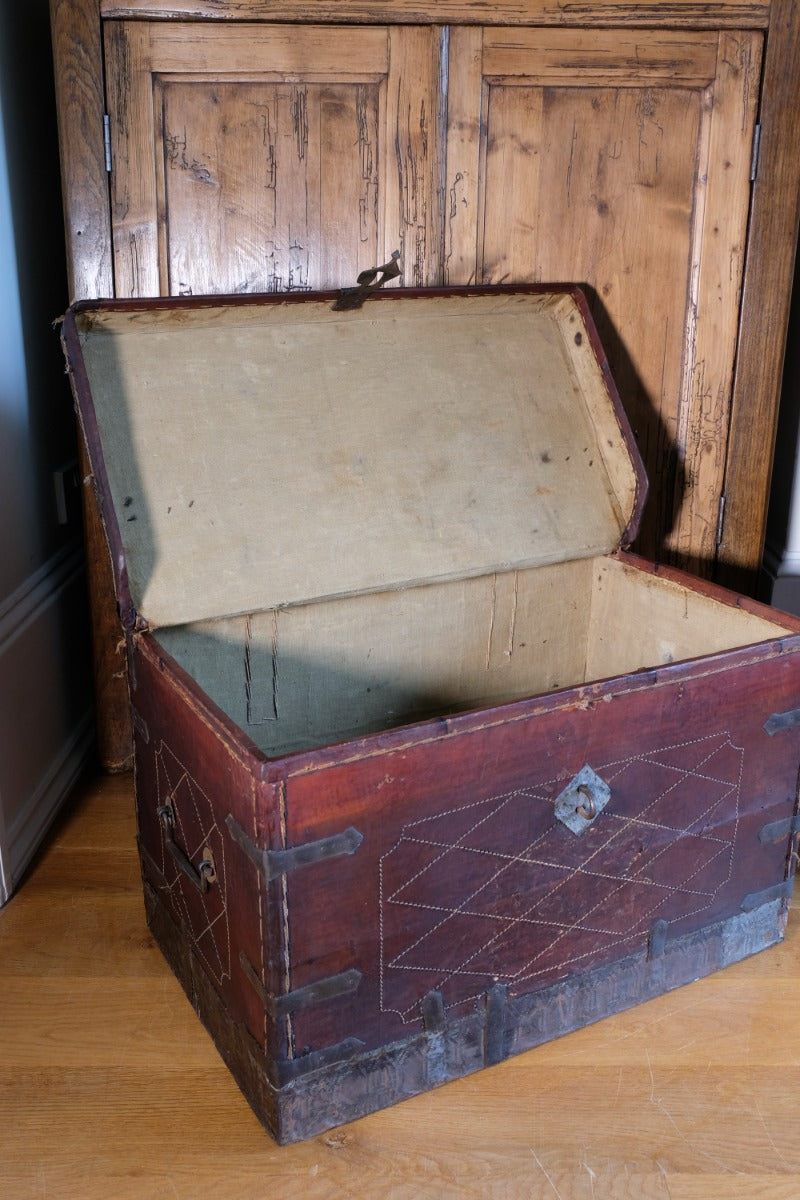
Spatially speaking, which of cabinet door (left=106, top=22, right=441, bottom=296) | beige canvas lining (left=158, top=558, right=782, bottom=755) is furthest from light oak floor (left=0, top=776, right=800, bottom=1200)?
cabinet door (left=106, top=22, right=441, bottom=296)

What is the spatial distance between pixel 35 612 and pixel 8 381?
452mm

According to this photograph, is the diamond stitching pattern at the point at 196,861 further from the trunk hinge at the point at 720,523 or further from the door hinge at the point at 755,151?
the door hinge at the point at 755,151

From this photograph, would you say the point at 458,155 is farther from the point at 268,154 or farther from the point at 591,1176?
the point at 591,1176

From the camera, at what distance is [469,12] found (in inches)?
78.6

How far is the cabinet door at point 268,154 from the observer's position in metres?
1.97

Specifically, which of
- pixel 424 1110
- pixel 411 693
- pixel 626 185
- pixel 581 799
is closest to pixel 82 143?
pixel 626 185

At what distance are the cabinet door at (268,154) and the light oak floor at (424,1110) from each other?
1291 millimetres

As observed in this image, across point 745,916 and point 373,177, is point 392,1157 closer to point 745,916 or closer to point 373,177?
point 745,916

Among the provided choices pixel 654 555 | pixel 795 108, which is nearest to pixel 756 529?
pixel 654 555

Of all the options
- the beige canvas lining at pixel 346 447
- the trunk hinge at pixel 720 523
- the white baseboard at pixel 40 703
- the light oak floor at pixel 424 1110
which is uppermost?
the beige canvas lining at pixel 346 447

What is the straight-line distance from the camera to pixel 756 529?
237 centimetres

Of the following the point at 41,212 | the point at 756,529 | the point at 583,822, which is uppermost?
the point at 41,212

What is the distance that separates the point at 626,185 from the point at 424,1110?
5.60 feet

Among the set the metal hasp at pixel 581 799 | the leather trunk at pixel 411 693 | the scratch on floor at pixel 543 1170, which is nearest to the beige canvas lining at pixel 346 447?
the leather trunk at pixel 411 693
